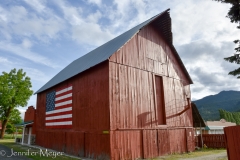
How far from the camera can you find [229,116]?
65.6 meters

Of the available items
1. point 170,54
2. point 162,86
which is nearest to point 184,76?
point 170,54

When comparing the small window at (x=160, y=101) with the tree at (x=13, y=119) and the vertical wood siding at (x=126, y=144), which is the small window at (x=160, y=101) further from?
the tree at (x=13, y=119)

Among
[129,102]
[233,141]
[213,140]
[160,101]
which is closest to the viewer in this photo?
[233,141]

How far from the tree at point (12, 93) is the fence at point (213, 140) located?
3417 cm

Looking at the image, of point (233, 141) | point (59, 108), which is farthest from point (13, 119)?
point (233, 141)

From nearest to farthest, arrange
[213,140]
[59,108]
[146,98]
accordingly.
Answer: [146,98]
[59,108]
[213,140]

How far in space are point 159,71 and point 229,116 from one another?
5807cm

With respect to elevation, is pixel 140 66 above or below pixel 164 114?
above

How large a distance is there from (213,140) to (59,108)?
1669 cm

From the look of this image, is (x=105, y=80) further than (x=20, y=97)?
No

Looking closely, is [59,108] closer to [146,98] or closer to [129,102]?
[129,102]

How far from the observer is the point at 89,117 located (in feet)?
50.6

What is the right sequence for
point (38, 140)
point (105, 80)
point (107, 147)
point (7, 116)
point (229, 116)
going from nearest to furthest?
point (107, 147) < point (105, 80) < point (38, 140) < point (7, 116) < point (229, 116)

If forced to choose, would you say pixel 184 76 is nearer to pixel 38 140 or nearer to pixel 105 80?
pixel 105 80
